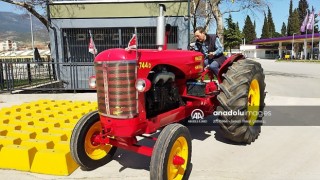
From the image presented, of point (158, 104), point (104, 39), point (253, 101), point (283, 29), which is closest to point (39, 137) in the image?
point (158, 104)

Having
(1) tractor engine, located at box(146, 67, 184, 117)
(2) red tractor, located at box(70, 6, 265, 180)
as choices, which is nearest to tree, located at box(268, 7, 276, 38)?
(2) red tractor, located at box(70, 6, 265, 180)

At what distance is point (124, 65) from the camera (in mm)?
3250

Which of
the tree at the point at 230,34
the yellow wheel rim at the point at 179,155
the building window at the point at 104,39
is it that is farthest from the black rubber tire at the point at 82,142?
the tree at the point at 230,34

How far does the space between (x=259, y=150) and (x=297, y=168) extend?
2.42 feet

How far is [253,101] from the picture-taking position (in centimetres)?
528

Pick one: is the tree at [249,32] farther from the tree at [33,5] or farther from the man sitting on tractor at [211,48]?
the man sitting on tractor at [211,48]

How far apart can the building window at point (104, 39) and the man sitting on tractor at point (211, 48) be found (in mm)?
7100

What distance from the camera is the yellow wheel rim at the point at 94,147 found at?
12.9 ft

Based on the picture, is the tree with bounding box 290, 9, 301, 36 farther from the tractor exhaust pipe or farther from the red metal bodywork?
the tractor exhaust pipe

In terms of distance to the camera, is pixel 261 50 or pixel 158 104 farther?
pixel 261 50

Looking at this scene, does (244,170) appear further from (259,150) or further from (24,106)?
(24,106)

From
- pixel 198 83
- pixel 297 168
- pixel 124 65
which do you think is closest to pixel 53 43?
pixel 198 83

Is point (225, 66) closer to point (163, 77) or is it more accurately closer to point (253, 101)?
point (253, 101)

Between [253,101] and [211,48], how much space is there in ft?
3.91
